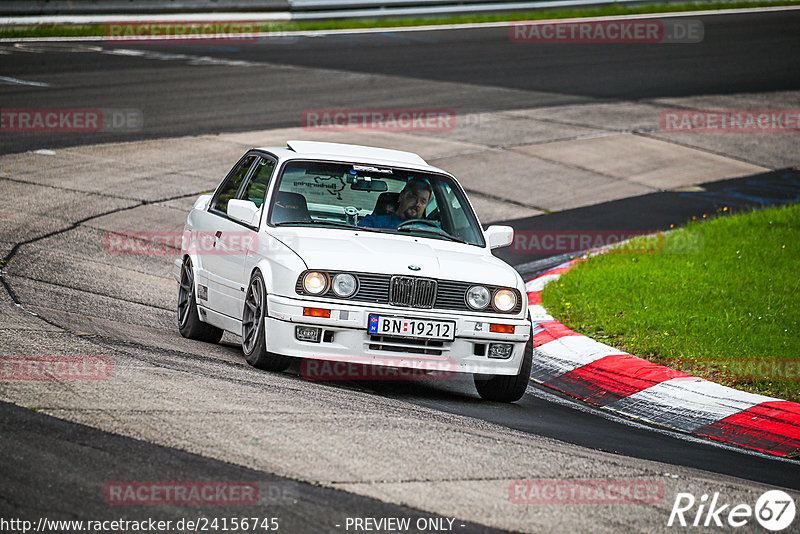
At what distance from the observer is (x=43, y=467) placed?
189 inches

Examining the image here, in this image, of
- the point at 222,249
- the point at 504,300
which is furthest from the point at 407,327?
the point at 222,249

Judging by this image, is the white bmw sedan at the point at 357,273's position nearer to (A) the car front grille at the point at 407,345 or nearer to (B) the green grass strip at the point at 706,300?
(A) the car front grille at the point at 407,345

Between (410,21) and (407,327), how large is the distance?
1029 inches

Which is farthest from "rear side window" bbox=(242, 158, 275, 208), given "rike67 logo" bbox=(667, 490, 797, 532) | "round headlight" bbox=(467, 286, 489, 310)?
"rike67 logo" bbox=(667, 490, 797, 532)

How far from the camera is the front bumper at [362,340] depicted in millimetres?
7184

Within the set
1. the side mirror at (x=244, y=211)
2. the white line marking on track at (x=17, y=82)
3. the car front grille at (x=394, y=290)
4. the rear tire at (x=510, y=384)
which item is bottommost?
the rear tire at (x=510, y=384)

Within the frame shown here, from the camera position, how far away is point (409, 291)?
7289 mm

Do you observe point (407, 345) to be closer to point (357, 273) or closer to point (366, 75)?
point (357, 273)

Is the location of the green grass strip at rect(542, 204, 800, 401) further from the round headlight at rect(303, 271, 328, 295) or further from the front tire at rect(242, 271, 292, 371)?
the front tire at rect(242, 271, 292, 371)

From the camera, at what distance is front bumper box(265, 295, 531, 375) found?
7184 millimetres

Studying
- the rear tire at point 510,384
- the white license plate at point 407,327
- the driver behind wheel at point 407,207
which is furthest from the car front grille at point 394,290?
the driver behind wheel at point 407,207

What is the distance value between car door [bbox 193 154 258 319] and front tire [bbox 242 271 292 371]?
227 mm

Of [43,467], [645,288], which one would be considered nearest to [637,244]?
[645,288]

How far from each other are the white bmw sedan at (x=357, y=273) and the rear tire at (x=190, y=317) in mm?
15
